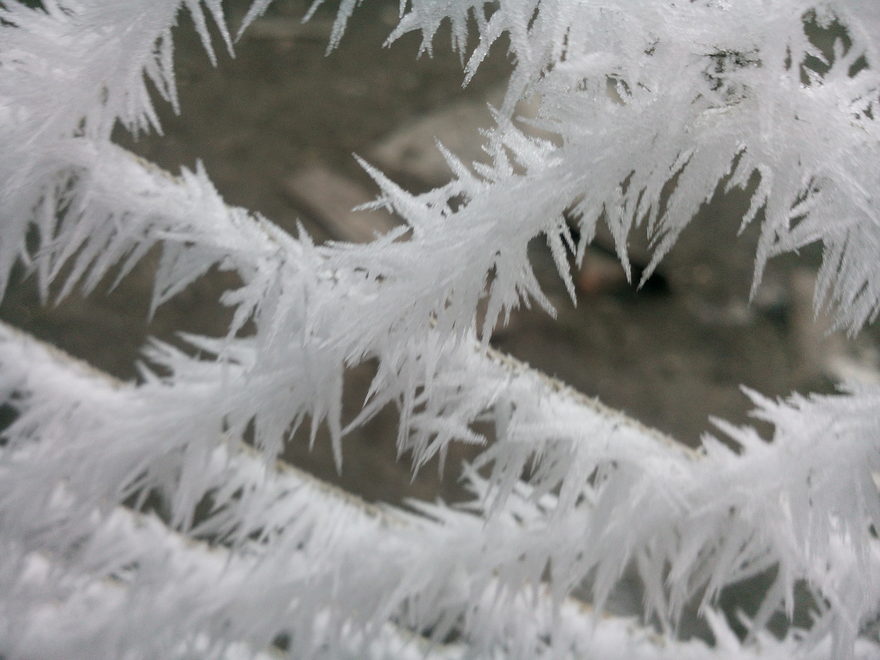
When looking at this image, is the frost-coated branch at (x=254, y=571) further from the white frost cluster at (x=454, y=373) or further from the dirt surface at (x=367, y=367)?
the dirt surface at (x=367, y=367)

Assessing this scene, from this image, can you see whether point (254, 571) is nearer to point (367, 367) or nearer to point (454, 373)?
point (454, 373)

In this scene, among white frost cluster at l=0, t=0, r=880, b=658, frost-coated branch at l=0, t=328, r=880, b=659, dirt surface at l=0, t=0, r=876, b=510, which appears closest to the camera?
white frost cluster at l=0, t=0, r=880, b=658

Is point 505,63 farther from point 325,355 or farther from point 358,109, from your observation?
point 325,355

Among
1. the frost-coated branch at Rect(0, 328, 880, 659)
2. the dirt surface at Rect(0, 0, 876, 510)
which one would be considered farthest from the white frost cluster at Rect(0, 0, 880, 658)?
the dirt surface at Rect(0, 0, 876, 510)

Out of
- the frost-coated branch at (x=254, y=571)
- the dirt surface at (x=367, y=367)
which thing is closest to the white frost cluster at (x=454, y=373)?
the frost-coated branch at (x=254, y=571)

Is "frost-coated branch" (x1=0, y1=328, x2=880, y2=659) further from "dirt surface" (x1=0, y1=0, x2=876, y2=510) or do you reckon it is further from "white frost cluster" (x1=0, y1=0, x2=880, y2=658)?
"dirt surface" (x1=0, y1=0, x2=876, y2=510)

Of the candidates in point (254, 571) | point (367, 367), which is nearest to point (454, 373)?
point (254, 571)

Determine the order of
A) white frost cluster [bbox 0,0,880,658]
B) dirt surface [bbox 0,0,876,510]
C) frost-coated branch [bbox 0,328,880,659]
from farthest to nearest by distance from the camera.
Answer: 1. dirt surface [bbox 0,0,876,510]
2. frost-coated branch [bbox 0,328,880,659]
3. white frost cluster [bbox 0,0,880,658]

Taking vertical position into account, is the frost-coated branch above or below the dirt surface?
below

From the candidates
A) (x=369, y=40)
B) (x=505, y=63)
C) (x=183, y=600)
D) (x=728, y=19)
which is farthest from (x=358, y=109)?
(x=728, y=19)
